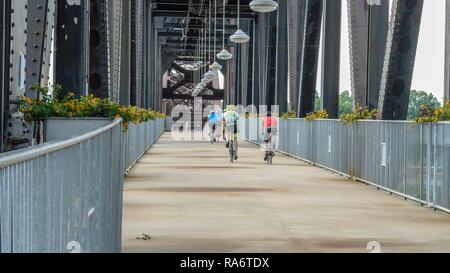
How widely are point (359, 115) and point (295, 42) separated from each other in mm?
17995

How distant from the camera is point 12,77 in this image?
7.70 m

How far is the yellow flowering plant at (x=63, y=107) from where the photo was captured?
9516mm

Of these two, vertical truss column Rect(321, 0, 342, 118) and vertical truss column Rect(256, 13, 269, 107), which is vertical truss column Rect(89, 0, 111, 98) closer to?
vertical truss column Rect(321, 0, 342, 118)

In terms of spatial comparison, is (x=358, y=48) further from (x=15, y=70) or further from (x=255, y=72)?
(x=255, y=72)

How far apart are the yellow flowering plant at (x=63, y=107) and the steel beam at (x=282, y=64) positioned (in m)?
26.3

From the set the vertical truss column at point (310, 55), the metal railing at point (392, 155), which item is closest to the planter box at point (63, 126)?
the metal railing at point (392, 155)

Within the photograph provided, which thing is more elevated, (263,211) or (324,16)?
(324,16)

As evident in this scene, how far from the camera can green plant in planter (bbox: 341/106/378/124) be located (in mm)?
20447

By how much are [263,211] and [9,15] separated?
7.83 m

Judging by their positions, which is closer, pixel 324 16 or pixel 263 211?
pixel 263 211

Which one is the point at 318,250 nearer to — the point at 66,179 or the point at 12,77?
the point at 12,77

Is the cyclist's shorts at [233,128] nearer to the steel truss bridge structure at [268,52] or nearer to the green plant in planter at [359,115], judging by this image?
the steel truss bridge structure at [268,52]

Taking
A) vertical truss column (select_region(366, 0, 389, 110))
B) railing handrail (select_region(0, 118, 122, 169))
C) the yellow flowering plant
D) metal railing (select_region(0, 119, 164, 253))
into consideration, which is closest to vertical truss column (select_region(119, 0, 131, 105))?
vertical truss column (select_region(366, 0, 389, 110))

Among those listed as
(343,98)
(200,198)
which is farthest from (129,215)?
(343,98)
